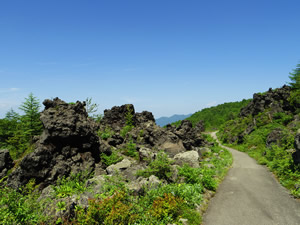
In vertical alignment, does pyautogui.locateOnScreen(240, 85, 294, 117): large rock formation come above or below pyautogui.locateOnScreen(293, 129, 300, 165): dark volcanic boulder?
above

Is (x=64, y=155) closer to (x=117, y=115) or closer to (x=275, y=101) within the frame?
(x=117, y=115)

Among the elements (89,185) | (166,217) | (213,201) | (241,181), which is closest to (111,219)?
(166,217)

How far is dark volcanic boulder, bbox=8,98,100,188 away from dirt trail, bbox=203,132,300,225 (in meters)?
11.6

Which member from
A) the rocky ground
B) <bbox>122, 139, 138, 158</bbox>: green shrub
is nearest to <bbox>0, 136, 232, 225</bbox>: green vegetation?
the rocky ground

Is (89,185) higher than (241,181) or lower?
higher

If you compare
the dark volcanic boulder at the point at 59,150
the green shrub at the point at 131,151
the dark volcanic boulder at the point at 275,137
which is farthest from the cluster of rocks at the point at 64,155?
the dark volcanic boulder at the point at 275,137

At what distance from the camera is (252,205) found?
11.2 meters

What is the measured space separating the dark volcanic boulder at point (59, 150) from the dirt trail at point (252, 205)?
38.0ft

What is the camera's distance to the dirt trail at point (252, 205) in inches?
374

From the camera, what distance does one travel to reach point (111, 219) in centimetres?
748

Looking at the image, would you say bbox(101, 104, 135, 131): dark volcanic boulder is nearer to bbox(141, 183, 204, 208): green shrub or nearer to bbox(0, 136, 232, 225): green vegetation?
bbox(0, 136, 232, 225): green vegetation

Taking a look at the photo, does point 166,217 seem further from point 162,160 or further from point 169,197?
point 162,160

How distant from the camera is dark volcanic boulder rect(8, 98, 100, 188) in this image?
1402 centimetres

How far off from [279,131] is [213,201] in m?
26.0
